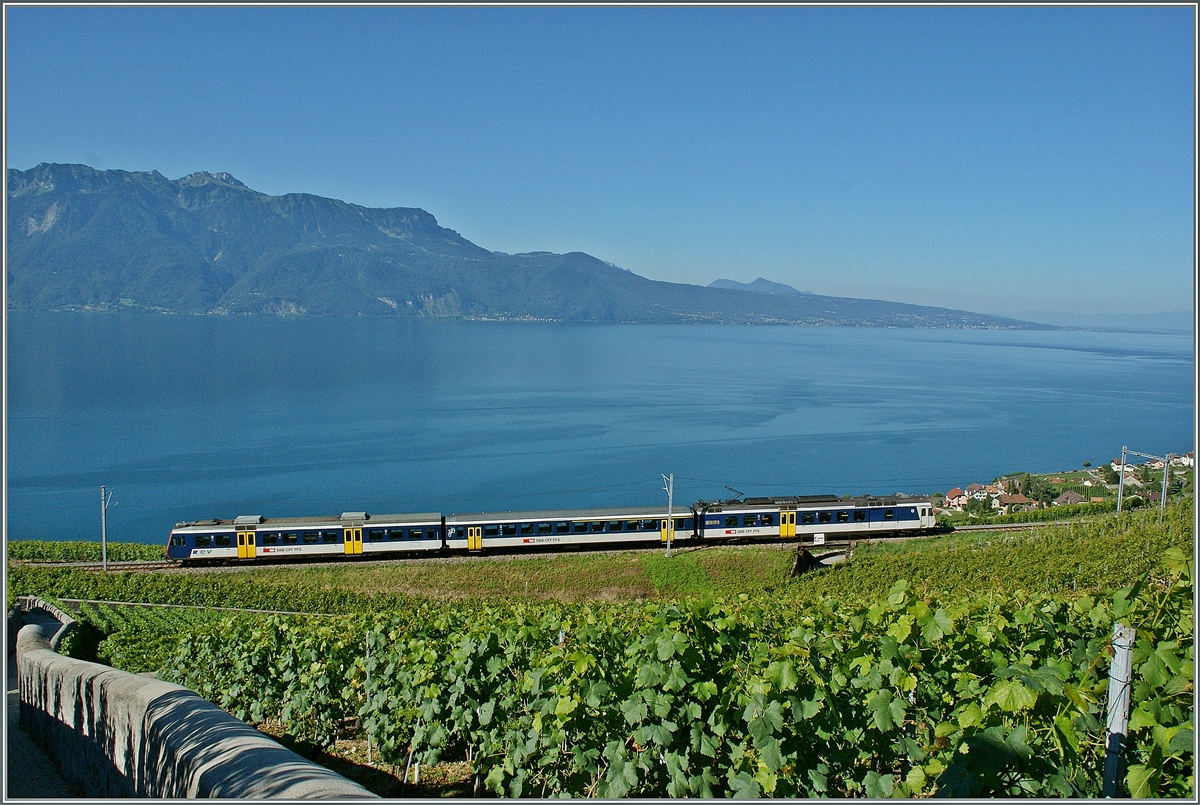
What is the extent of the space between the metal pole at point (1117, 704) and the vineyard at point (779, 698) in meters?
0.07

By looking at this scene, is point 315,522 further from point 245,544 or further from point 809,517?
point 809,517

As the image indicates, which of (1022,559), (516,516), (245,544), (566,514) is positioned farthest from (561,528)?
(1022,559)

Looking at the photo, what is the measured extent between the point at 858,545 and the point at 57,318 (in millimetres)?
176503

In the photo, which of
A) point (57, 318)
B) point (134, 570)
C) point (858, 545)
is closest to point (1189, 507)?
point (858, 545)

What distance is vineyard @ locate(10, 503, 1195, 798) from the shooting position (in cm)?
301

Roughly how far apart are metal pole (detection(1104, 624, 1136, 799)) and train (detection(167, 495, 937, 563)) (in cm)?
1644

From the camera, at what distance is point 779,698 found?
12.4 ft

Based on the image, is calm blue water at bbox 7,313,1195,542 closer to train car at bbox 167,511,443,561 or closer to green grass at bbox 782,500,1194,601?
green grass at bbox 782,500,1194,601

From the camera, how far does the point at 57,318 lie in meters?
154

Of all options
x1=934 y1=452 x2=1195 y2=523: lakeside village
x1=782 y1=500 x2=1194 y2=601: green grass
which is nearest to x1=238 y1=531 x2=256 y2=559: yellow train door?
x1=782 y1=500 x2=1194 y2=601: green grass

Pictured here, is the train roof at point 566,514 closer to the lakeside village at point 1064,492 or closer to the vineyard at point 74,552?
the vineyard at point 74,552

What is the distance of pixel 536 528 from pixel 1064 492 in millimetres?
22321

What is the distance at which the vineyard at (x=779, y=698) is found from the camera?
301 centimetres

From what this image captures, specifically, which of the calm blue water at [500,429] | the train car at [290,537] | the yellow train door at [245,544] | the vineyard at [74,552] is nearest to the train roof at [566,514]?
the train car at [290,537]
